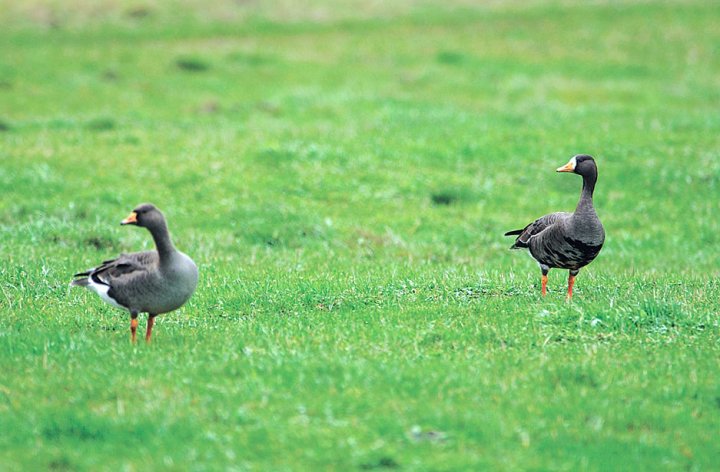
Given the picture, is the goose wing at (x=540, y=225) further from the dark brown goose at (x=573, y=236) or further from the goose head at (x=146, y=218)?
the goose head at (x=146, y=218)

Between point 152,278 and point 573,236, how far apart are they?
226 inches

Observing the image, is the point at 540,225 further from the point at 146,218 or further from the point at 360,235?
the point at 146,218

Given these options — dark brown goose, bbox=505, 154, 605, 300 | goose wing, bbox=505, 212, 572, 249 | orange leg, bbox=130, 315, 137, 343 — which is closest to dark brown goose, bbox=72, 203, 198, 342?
orange leg, bbox=130, 315, 137, 343

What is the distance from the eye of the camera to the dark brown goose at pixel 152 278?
982 cm

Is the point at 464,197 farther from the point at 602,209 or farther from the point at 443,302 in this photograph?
the point at 443,302

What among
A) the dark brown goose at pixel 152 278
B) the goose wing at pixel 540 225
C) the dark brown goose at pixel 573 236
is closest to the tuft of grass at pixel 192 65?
the goose wing at pixel 540 225

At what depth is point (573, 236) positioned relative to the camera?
12000mm

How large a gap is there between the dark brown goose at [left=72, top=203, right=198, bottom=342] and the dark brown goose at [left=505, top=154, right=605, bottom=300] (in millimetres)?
5183

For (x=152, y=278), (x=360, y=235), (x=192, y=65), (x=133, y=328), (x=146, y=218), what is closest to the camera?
(x=152, y=278)

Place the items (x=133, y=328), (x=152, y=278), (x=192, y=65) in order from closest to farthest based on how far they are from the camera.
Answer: (x=152, y=278), (x=133, y=328), (x=192, y=65)

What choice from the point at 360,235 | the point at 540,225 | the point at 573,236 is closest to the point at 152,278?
the point at 573,236

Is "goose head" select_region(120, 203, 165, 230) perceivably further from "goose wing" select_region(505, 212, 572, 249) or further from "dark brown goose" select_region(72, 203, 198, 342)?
"goose wing" select_region(505, 212, 572, 249)

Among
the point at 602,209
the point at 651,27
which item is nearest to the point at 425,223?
the point at 602,209

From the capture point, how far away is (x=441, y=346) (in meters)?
10.4
